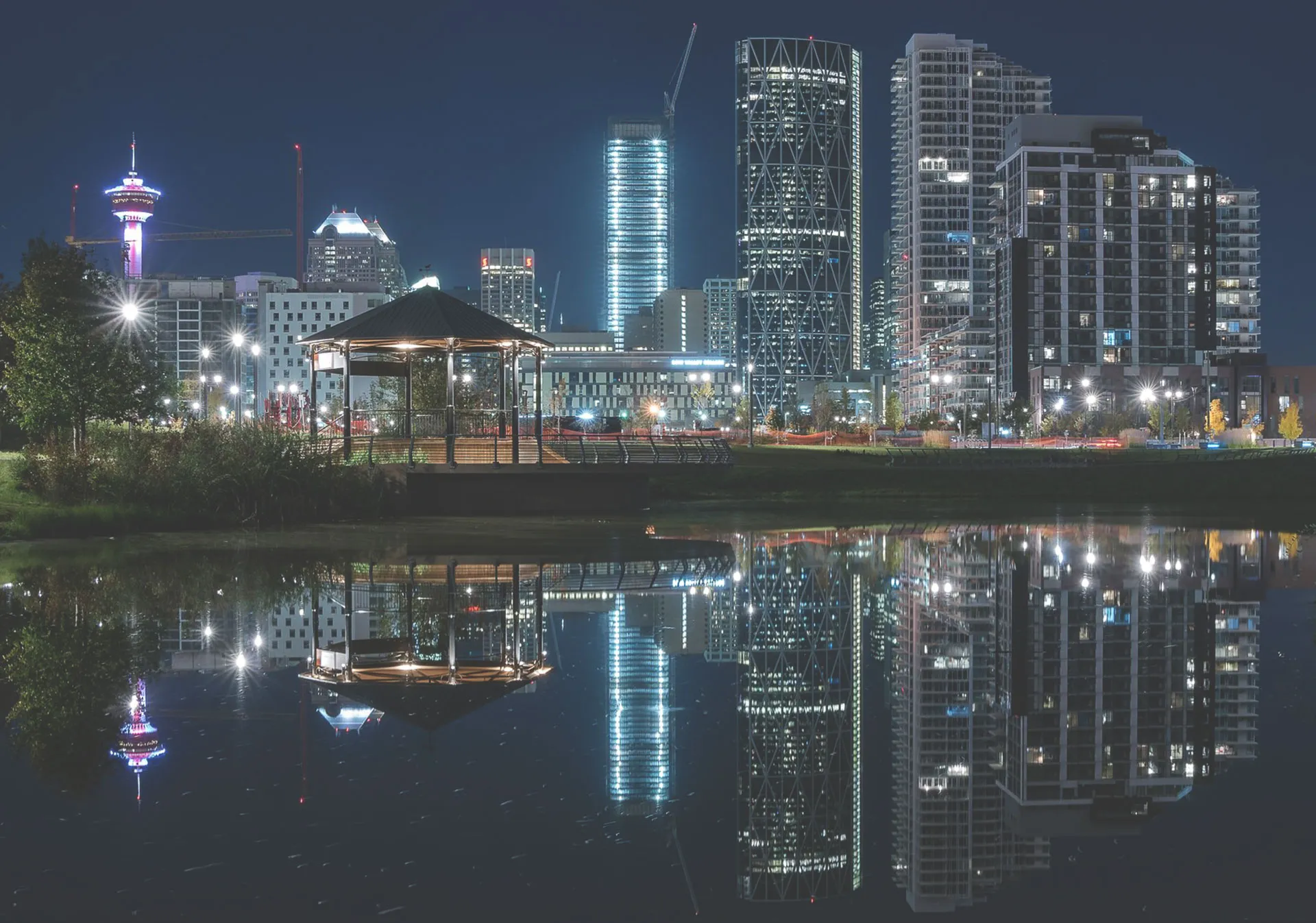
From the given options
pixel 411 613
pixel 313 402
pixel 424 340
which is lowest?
pixel 411 613

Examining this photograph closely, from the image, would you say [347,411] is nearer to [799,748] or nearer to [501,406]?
[501,406]

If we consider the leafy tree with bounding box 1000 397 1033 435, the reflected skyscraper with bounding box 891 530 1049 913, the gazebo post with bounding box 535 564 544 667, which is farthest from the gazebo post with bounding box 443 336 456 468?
the leafy tree with bounding box 1000 397 1033 435

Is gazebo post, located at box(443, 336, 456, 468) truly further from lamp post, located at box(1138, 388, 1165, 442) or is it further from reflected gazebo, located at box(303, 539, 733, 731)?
lamp post, located at box(1138, 388, 1165, 442)

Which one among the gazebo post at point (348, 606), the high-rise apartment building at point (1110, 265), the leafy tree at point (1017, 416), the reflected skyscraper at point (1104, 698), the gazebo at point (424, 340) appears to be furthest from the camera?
the high-rise apartment building at point (1110, 265)

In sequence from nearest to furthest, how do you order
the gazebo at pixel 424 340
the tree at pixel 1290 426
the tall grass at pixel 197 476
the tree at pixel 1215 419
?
the tall grass at pixel 197 476, the gazebo at pixel 424 340, the tree at pixel 1290 426, the tree at pixel 1215 419

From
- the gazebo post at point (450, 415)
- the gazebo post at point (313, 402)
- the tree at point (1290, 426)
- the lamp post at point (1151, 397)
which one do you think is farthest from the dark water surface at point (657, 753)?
the tree at point (1290, 426)

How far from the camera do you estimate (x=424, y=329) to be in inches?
1480

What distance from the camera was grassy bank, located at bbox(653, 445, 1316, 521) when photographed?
1857 inches

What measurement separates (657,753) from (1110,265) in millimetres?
156449

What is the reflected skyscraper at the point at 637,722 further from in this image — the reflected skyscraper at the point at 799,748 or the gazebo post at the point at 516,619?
the gazebo post at the point at 516,619

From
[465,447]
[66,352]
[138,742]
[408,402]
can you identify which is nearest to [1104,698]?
[138,742]

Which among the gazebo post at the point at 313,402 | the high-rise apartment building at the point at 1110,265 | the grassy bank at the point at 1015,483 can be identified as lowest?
the grassy bank at the point at 1015,483

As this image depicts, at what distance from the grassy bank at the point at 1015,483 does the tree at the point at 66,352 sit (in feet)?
61.4

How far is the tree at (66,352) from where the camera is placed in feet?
129
